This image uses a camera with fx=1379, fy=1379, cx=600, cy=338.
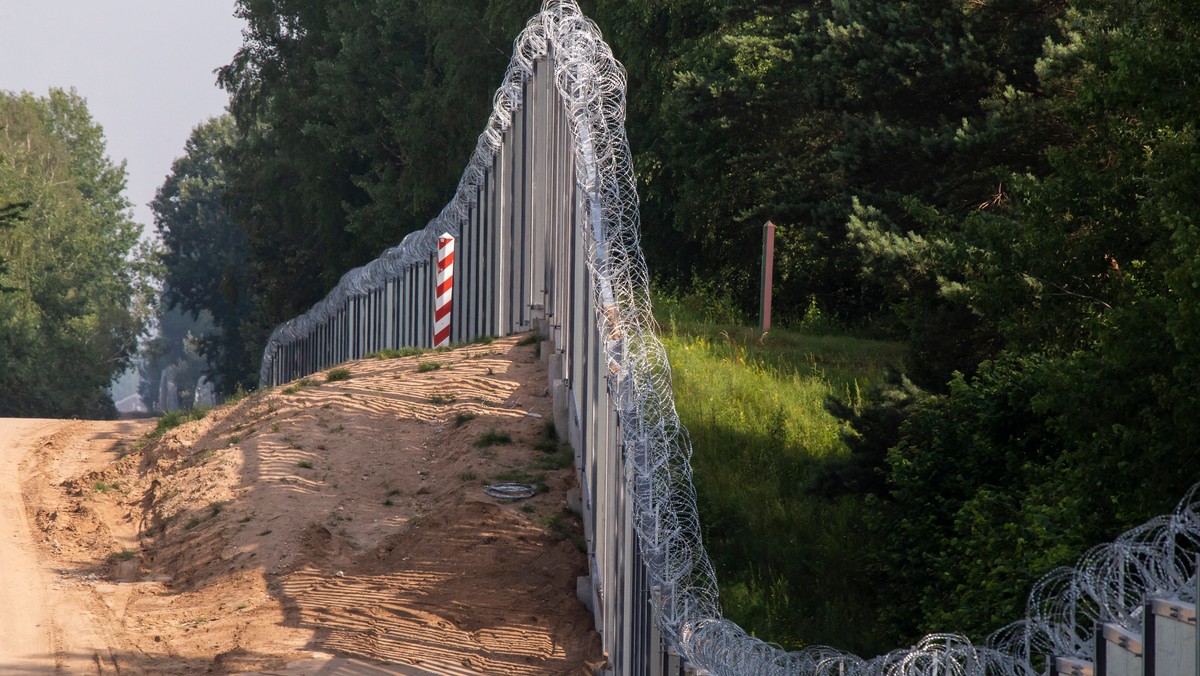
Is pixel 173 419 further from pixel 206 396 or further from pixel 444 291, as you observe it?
pixel 206 396

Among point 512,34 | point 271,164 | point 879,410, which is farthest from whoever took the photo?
point 271,164

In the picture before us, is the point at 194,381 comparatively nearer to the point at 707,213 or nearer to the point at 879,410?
the point at 707,213

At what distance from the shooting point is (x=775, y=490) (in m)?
13.1

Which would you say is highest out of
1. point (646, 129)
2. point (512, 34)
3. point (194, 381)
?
point (512, 34)

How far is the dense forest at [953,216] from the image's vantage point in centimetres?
835

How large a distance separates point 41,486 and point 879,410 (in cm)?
830

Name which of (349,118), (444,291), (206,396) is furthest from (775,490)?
(206,396)

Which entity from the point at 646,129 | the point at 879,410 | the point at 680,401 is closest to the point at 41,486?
the point at 680,401

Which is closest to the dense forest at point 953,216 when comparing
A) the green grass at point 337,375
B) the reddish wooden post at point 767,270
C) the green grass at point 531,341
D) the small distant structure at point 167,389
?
the reddish wooden post at point 767,270

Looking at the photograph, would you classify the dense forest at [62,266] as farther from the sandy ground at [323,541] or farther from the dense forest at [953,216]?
the sandy ground at [323,541]

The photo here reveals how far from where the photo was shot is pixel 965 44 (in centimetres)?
1606

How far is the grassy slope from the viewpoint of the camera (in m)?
11.4

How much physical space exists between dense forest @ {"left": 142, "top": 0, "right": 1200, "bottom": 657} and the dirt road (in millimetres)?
5986

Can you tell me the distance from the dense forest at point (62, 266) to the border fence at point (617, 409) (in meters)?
31.8
